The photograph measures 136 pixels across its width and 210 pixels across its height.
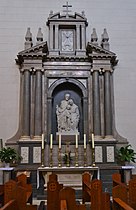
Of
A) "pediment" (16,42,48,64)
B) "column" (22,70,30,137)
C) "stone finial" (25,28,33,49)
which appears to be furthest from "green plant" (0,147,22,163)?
"stone finial" (25,28,33,49)

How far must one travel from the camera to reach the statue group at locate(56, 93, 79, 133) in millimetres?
10117

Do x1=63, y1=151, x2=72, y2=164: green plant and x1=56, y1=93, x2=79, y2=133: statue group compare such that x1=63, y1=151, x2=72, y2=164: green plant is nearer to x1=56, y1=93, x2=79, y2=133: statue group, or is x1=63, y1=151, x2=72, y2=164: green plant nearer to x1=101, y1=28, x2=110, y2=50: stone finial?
x1=56, y1=93, x2=79, y2=133: statue group

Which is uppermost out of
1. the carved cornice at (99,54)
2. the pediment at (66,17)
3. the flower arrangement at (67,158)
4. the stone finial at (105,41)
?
the pediment at (66,17)

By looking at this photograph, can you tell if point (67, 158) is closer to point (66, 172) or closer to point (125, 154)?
point (66, 172)

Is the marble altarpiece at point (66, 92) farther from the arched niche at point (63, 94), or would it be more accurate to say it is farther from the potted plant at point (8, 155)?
the potted plant at point (8, 155)

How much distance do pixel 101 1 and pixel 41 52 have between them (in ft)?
10.9

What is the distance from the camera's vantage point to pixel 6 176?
8.82 meters

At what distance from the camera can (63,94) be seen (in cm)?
1086

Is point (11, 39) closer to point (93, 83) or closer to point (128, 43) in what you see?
point (93, 83)

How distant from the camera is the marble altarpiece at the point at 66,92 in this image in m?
9.76

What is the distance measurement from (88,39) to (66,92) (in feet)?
7.15

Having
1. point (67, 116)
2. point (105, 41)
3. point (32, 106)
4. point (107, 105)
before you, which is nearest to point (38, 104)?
point (32, 106)

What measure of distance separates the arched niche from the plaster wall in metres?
1.16

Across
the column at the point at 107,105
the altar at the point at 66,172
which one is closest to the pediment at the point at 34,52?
the column at the point at 107,105
